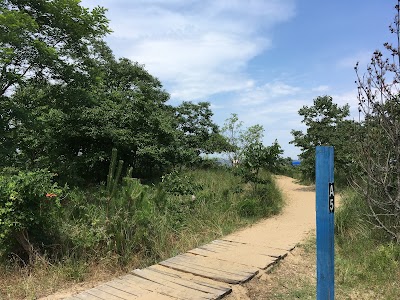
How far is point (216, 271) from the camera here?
4.40m

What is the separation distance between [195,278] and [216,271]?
0.34m

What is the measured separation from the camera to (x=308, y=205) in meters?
9.95

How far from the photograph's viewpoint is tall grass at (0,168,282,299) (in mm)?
4320

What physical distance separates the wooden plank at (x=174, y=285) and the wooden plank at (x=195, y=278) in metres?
0.16

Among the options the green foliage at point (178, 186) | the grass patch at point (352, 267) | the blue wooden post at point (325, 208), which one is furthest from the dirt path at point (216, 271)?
the green foliage at point (178, 186)

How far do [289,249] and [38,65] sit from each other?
744 cm

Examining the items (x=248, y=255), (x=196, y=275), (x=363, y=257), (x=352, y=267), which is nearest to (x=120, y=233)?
(x=196, y=275)

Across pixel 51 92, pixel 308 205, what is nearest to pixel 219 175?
pixel 308 205

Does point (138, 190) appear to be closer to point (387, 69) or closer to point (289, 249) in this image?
point (289, 249)

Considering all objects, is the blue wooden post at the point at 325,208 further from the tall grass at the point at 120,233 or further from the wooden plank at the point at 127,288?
the tall grass at the point at 120,233

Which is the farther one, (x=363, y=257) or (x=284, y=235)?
(x=284, y=235)

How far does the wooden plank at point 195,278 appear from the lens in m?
3.87

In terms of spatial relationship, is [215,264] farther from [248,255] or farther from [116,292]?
[116,292]

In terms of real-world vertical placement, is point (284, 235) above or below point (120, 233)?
below
